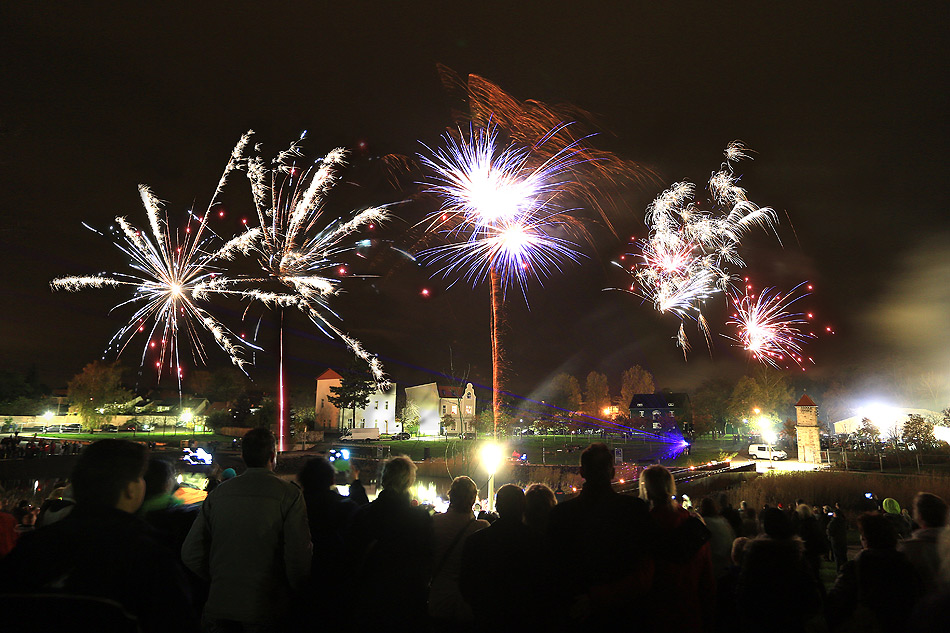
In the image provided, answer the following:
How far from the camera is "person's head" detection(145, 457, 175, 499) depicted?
443 cm

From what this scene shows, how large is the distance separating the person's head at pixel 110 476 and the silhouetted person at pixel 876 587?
4939 millimetres

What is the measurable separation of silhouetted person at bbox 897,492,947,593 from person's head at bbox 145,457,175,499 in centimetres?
628

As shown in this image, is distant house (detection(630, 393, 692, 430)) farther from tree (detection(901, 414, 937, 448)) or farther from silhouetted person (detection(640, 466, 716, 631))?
silhouetted person (detection(640, 466, 716, 631))

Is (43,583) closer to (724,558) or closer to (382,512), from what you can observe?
(382,512)

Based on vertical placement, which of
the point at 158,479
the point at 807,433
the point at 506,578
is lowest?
the point at 807,433

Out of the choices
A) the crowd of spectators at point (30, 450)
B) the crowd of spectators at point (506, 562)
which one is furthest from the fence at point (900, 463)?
the crowd of spectators at point (30, 450)

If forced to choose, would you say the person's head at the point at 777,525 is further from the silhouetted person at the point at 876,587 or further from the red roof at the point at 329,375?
the red roof at the point at 329,375

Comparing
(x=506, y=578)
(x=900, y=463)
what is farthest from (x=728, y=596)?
(x=900, y=463)

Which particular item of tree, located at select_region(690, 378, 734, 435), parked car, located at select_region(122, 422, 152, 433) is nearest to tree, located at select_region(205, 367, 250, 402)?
parked car, located at select_region(122, 422, 152, 433)

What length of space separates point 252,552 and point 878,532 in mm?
4718

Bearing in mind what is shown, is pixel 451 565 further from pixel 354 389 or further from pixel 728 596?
pixel 354 389

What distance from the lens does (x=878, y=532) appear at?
13.1 feet

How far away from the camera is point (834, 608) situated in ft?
13.6

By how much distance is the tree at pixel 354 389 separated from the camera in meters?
72.5
